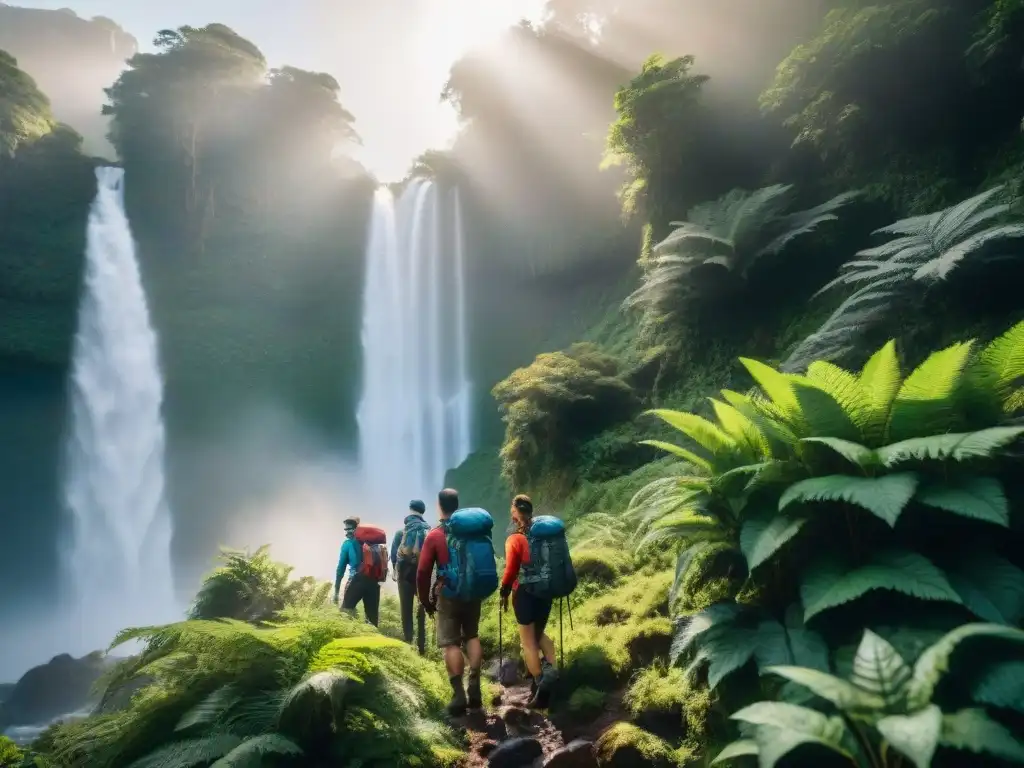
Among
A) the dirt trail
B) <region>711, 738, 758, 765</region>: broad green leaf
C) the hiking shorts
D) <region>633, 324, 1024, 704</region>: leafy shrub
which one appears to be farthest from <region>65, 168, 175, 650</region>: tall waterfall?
<region>711, 738, 758, 765</region>: broad green leaf

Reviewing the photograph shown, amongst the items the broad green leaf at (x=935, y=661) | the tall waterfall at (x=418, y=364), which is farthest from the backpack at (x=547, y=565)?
the tall waterfall at (x=418, y=364)

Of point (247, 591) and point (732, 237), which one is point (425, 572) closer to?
point (247, 591)

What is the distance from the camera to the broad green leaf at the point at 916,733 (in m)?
1.46

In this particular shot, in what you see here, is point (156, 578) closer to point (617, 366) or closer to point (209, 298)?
point (209, 298)

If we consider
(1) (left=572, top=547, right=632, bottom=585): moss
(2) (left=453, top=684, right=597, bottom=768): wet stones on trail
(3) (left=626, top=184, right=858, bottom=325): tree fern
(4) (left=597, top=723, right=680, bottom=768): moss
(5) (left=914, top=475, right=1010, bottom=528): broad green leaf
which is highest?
(3) (left=626, top=184, right=858, bottom=325): tree fern

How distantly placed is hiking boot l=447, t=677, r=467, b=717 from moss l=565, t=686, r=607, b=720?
0.77m

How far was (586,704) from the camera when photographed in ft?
11.6

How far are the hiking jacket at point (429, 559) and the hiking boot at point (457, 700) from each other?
58 centimetres

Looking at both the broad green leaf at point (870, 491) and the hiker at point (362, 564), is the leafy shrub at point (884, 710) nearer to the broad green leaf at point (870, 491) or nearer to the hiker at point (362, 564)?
the broad green leaf at point (870, 491)

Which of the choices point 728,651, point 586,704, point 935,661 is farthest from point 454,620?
point 935,661

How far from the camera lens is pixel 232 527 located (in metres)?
26.4

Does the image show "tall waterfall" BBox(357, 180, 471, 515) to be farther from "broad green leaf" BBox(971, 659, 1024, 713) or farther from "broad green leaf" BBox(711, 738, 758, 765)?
"broad green leaf" BBox(971, 659, 1024, 713)

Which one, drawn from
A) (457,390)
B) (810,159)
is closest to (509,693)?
(810,159)

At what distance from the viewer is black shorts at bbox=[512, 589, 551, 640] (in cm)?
396
